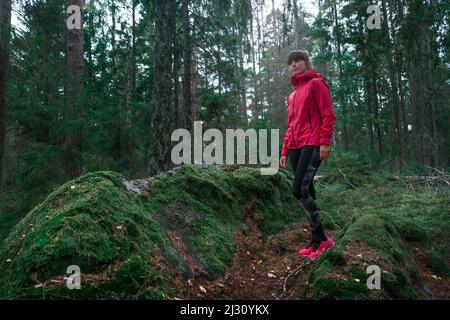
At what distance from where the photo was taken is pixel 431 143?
21.0 ft

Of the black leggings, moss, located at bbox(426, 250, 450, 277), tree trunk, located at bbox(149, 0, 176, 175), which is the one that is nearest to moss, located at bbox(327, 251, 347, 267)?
the black leggings

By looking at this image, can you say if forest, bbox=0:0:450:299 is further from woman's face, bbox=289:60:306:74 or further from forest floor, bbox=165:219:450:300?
woman's face, bbox=289:60:306:74

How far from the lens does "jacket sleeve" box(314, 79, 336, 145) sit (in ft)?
12.5

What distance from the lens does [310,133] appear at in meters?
3.97

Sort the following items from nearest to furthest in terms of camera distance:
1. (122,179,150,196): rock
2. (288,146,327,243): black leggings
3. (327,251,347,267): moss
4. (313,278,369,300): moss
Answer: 1. (313,278,369,300): moss
2. (327,251,347,267): moss
3. (122,179,150,196): rock
4. (288,146,327,243): black leggings

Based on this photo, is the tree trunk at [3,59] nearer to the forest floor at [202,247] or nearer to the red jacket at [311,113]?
the forest floor at [202,247]

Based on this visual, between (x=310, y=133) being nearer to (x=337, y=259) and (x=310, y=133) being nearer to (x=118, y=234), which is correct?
(x=337, y=259)

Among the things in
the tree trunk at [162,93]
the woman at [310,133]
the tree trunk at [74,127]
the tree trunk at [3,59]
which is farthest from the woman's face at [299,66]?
the tree trunk at [3,59]

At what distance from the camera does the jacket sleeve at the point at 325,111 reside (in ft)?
12.5


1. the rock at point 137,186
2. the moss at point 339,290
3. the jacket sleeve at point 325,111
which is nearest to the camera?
the moss at point 339,290

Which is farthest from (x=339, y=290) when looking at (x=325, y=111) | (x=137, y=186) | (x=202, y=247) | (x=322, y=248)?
(x=137, y=186)

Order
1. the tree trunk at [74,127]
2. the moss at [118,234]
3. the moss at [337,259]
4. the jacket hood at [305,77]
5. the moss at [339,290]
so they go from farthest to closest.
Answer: the tree trunk at [74,127] → the jacket hood at [305,77] → the moss at [337,259] → the moss at [339,290] → the moss at [118,234]

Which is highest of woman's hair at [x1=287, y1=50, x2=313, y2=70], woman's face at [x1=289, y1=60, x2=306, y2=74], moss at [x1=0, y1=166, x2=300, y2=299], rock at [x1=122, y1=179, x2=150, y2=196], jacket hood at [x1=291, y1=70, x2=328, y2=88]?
woman's hair at [x1=287, y1=50, x2=313, y2=70]
